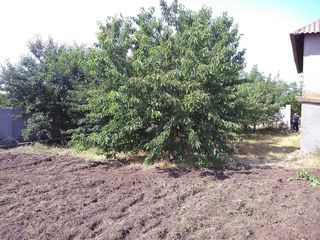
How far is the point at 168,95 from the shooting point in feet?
31.4

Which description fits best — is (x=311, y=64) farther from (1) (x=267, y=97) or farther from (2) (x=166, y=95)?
(1) (x=267, y=97)

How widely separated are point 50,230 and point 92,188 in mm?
2416

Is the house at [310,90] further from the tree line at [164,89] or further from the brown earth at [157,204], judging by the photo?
the brown earth at [157,204]

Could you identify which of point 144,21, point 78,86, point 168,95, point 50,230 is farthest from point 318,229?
point 78,86

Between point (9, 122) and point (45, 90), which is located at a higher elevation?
point (45, 90)

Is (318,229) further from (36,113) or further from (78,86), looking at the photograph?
(36,113)

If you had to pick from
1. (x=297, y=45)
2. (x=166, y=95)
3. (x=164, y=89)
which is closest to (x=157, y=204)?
(x=166, y=95)

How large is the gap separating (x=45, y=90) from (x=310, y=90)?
9773 millimetres

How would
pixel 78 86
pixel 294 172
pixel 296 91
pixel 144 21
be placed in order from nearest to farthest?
pixel 294 172 < pixel 144 21 < pixel 78 86 < pixel 296 91

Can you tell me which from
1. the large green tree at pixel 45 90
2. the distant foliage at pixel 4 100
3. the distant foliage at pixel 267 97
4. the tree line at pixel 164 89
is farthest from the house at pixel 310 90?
the distant foliage at pixel 4 100

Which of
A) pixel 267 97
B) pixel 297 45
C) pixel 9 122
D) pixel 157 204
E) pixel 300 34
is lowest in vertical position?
pixel 157 204

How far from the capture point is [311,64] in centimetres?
1243

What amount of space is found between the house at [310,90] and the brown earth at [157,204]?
2.68 metres

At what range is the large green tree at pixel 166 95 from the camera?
9.69 meters
